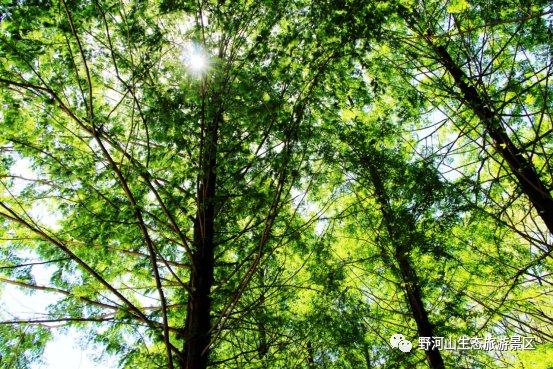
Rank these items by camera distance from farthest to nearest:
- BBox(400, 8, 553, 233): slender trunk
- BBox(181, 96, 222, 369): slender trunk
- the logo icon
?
the logo icon, BBox(400, 8, 553, 233): slender trunk, BBox(181, 96, 222, 369): slender trunk

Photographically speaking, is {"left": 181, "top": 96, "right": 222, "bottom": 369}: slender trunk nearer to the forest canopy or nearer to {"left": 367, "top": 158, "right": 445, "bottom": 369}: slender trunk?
the forest canopy

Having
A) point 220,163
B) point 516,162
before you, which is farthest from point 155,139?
point 516,162

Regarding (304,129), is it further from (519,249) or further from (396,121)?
(519,249)

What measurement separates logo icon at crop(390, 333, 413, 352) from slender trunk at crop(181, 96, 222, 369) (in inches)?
171

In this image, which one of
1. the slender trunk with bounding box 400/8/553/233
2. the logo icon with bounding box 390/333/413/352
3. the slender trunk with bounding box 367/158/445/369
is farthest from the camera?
the logo icon with bounding box 390/333/413/352

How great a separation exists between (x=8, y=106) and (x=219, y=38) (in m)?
3.11

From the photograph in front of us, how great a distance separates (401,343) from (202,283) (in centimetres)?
464

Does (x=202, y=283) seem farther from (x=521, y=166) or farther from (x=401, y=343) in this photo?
(x=521, y=166)

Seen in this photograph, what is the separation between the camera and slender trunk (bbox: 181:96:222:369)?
340 cm

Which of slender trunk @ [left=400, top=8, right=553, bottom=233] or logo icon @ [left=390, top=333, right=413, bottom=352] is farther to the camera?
logo icon @ [left=390, top=333, right=413, bottom=352]

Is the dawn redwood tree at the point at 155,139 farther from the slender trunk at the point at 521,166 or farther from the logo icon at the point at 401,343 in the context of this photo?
the logo icon at the point at 401,343

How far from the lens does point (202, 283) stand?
3906 mm

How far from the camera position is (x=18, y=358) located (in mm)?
3650

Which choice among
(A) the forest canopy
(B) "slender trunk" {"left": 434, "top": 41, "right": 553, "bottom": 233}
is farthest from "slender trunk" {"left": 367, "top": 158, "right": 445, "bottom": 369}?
(B) "slender trunk" {"left": 434, "top": 41, "right": 553, "bottom": 233}
